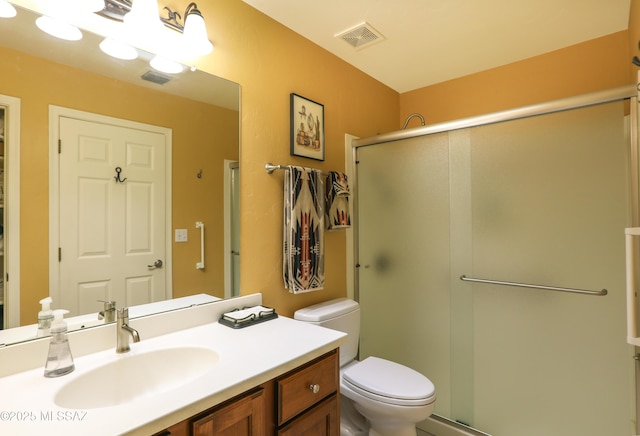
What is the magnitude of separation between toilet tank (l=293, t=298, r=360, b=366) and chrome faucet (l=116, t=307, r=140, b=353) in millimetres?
826

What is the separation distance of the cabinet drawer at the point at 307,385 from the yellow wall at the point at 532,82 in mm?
2047

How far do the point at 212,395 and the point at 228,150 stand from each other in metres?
1.05

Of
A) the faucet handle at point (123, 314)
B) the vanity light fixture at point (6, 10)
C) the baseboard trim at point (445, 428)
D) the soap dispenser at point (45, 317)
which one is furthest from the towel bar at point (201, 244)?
the baseboard trim at point (445, 428)

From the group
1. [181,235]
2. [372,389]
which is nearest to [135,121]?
[181,235]

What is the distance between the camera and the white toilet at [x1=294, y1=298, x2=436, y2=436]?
1487mm

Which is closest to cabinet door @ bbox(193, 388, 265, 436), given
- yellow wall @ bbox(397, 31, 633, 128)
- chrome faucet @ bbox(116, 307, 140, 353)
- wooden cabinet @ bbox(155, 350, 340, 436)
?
A: wooden cabinet @ bbox(155, 350, 340, 436)

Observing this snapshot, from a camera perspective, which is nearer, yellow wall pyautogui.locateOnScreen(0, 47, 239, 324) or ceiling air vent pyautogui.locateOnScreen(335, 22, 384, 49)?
yellow wall pyautogui.locateOnScreen(0, 47, 239, 324)

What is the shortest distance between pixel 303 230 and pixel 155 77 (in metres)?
0.96

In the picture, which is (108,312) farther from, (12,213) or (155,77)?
(155,77)

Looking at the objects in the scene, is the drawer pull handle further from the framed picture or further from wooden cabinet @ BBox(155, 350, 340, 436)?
the framed picture

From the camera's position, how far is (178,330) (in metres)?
1.33

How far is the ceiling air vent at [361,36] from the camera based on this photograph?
1.84m

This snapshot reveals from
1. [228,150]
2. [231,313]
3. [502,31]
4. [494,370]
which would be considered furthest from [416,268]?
[502,31]

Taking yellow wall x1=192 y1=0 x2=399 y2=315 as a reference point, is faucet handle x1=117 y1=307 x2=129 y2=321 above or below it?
below
